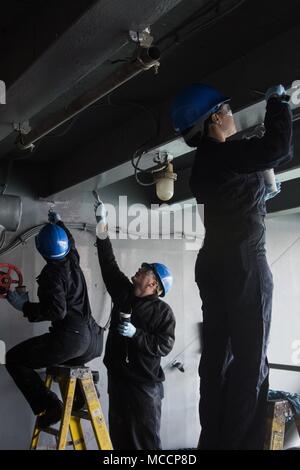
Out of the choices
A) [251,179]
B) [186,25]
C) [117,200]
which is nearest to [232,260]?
[251,179]

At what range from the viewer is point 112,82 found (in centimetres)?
182

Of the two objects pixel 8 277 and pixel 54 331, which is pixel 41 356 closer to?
pixel 54 331

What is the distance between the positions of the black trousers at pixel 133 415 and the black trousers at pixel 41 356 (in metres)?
0.28

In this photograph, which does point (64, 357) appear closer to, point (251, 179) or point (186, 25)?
point (251, 179)

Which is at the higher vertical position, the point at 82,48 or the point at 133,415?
the point at 82,48

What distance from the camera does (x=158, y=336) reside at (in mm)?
2760

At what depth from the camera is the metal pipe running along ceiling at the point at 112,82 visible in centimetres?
168

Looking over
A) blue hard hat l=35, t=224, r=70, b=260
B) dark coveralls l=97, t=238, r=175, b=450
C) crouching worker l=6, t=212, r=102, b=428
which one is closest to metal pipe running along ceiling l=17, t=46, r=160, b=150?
blue hard hat l=35, t=224, r=70, b=260

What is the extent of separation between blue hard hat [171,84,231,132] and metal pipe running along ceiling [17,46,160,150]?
0.51ft

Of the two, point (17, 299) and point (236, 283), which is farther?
point (17, 299)

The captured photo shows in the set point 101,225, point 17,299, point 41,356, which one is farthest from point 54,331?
point 101,225

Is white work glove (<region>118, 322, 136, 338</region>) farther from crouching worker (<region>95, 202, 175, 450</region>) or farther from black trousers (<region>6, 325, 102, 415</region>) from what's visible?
black trousers (<region>6, 325, 102, 415</region>)

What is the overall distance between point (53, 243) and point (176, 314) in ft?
5.26

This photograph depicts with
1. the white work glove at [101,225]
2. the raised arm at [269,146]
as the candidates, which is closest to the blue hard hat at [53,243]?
the white work glove at [101,225]
